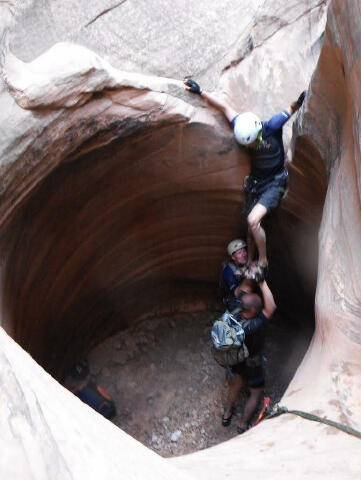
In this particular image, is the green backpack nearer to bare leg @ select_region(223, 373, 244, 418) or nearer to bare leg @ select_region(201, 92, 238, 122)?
bare leg @ select_region(223, 373, 244, 418)

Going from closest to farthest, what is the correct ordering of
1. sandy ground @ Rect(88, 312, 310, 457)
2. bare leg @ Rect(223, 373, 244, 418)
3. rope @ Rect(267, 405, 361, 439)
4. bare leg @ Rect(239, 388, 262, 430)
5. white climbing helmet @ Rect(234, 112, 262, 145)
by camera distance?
rope @ Rect(267, 405, 361, 439) → white climbing helmet @ Rect(234, 112, 262, 145) → bare leg @ Rect(239, 388, 262, 430) → bare leg @ Rect(223, 373, 244, 418) → sandy ground @ Rect(88, 312, 310, 457)

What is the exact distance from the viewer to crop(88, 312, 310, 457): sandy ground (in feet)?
16.4

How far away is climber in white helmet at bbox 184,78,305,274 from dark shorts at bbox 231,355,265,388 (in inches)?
31.4

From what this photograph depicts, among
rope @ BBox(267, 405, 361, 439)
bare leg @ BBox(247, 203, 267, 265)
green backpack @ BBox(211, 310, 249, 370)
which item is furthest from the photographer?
bare leg @ BBox(247, 203, 267, 265)

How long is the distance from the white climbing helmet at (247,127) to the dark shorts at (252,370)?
183 cm

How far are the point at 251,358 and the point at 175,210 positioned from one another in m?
1.56

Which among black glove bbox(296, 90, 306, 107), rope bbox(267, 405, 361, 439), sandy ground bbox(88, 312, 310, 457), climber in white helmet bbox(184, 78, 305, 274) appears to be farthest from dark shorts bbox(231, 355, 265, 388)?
black glove bbox(296, 90, 306, 107)

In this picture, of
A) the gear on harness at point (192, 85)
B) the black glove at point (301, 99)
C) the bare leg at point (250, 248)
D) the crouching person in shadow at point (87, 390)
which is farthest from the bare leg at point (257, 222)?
the crouching person in shadow at point (87, 390)

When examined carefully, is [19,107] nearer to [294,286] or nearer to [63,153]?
[63,153]

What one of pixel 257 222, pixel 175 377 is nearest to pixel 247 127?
pixel 257 222

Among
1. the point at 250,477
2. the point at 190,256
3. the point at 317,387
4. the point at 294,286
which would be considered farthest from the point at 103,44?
the point at 250,477

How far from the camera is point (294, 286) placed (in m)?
5.13

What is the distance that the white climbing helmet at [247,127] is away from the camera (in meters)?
4.19

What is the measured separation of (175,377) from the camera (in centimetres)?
548
